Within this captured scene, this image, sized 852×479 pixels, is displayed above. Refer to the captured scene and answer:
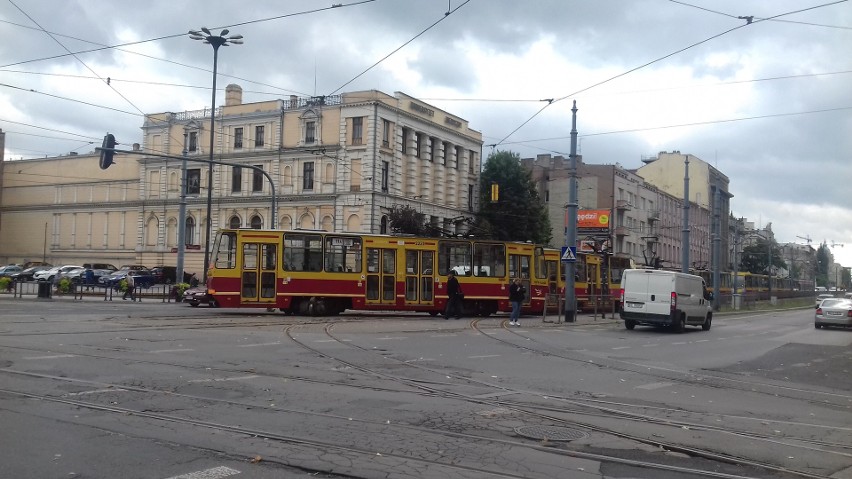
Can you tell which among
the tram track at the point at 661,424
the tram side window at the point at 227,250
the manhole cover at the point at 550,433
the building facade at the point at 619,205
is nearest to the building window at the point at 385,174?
the building facade at the point at 619,205

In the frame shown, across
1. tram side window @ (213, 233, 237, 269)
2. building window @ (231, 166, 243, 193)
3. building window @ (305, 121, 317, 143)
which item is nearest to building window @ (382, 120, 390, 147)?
building window @ (305, 121, 317, 143)

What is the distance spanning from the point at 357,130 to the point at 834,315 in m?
37.2

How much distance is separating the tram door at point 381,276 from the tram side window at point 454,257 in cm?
220

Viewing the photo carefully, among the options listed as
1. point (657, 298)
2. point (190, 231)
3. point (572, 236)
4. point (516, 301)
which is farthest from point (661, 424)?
point (190, 231)

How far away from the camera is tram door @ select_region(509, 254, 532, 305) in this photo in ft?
106

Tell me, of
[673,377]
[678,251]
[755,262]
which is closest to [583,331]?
[673,377]

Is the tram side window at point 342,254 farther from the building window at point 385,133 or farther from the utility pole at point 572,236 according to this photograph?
the building window at point 385,133

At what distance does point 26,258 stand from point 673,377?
3233 inches

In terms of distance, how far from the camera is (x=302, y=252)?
90.4ft

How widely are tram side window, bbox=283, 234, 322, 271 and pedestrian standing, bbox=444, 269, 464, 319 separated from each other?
17.0ft

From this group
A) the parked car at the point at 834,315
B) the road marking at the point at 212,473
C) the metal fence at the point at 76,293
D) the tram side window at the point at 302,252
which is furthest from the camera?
the metal fence at the point at 76,293

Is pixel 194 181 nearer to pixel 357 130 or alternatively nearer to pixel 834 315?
pixel 357 130

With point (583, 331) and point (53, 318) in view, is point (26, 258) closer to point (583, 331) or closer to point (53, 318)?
point (53, 318)

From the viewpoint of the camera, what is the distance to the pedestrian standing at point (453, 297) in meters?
29.1
